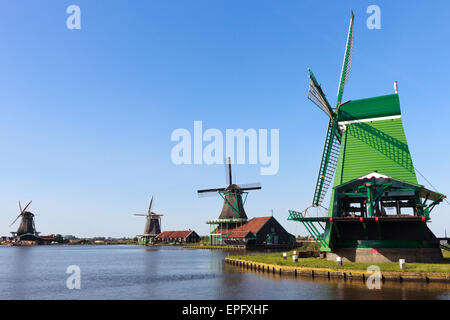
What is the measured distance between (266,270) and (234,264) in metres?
8.88

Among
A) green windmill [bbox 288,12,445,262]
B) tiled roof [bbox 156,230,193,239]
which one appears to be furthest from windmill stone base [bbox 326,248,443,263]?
tiled roof [bbox 156,230,193,239]

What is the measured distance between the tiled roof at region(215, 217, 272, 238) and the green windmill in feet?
159

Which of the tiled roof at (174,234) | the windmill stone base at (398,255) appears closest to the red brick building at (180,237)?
the tiled roof at (174,234)

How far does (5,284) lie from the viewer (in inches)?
1121

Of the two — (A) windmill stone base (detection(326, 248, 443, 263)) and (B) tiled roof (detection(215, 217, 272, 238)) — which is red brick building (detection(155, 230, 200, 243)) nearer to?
(B) tiled roof (detection(215, 217, 272, 238))

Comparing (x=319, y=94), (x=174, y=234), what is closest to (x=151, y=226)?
(x=174, y=234)

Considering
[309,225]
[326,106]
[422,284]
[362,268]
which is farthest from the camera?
[326,106]

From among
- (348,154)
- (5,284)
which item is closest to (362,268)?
(348,154)

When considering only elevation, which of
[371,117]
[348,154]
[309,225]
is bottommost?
[309,225]

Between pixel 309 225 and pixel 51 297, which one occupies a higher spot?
pixel 309 225

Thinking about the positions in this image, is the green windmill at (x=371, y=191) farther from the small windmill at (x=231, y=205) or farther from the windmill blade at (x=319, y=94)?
the small windmill at (x=231, y=205)

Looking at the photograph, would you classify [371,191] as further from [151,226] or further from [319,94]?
[151,226]

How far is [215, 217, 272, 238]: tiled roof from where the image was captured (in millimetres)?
80975
